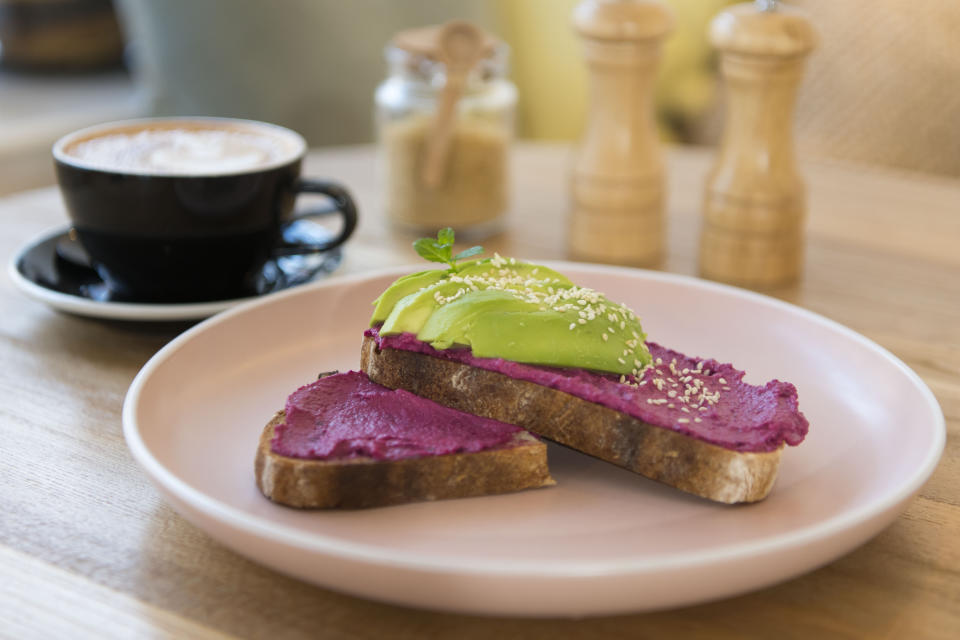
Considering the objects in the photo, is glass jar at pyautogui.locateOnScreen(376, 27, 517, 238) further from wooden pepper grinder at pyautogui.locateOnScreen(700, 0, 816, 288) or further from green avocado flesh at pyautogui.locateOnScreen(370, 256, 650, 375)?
green avocado flesh at pyautogui.locateOnScreen(370, 256, 650, 375)

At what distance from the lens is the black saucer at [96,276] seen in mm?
1246

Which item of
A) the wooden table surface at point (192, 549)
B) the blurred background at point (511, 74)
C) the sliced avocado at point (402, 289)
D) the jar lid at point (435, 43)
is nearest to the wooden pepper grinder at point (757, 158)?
the wooden table surface at point (192, 549)

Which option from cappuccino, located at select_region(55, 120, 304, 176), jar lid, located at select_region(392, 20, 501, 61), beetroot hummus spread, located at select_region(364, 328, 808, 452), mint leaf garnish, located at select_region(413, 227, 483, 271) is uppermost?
jar lid, located at select_region(392, 20, 501, 61)

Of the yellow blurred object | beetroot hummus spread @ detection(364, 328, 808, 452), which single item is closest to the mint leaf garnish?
beetroot hummus spread @ detection(364, 328, 808, 452)

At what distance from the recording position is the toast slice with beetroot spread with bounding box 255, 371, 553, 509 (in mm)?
854

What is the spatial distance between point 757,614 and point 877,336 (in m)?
0.73

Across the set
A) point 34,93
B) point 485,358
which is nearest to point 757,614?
point 485,358

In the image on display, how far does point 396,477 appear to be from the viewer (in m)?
0.87

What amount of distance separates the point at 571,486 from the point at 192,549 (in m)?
0.35

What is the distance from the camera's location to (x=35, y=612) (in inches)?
Result: 30.1

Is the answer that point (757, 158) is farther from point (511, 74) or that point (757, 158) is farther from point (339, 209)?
point (511, 74)

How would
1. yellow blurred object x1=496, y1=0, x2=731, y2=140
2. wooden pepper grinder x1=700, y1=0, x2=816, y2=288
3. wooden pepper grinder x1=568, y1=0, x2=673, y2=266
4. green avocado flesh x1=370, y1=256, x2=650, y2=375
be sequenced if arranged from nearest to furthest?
green avocado flesh x1=370, y1=256, x2=650, y2=375
wooden pepper grinder x1=700, y1=0, x2=816, y2=288
wooden pepper grinder x1=568, y1=0, x2=673, y2=266
yellow blurred object x1=496, y1=0, x2=731, y2=140

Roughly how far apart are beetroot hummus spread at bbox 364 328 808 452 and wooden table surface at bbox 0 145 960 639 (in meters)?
0.13

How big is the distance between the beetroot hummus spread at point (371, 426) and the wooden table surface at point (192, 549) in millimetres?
124
